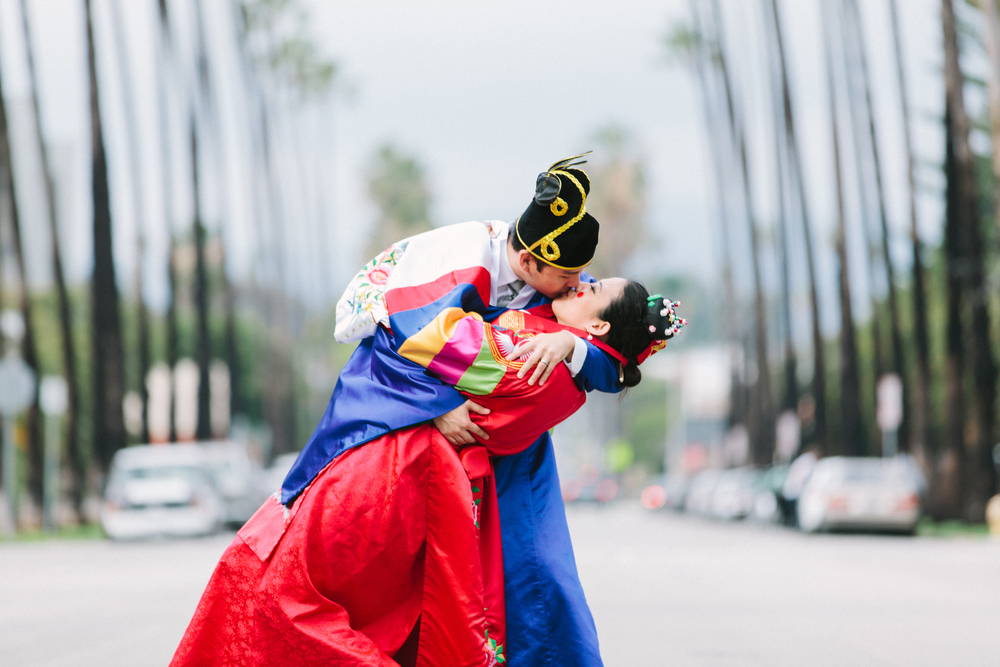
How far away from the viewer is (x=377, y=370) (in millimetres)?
5242

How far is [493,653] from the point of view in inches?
205

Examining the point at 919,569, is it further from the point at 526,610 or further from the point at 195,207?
the point at 195,207

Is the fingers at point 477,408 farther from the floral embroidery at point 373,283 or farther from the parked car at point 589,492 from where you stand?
the parked car at point 589,492

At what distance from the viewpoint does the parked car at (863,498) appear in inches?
1076

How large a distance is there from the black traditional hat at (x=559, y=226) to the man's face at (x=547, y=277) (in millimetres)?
32

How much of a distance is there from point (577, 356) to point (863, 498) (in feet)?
77.0

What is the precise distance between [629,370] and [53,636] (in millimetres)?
6418

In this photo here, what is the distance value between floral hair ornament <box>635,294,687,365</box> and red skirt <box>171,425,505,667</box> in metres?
0.66

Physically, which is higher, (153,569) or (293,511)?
(293,511)

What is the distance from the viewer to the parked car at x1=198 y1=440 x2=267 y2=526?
29.3 m

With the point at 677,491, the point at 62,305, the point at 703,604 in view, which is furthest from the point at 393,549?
the point at 677,491

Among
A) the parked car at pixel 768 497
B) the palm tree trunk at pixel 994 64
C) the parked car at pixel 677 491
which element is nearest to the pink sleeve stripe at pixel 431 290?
the palm tree trunk at pixel 994 64

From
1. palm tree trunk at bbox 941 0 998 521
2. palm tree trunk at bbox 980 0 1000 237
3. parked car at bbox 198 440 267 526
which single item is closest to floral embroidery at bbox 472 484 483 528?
palm tree trunk at bbox 980 0 1000 237

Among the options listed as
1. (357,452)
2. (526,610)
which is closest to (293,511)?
(357,452)
